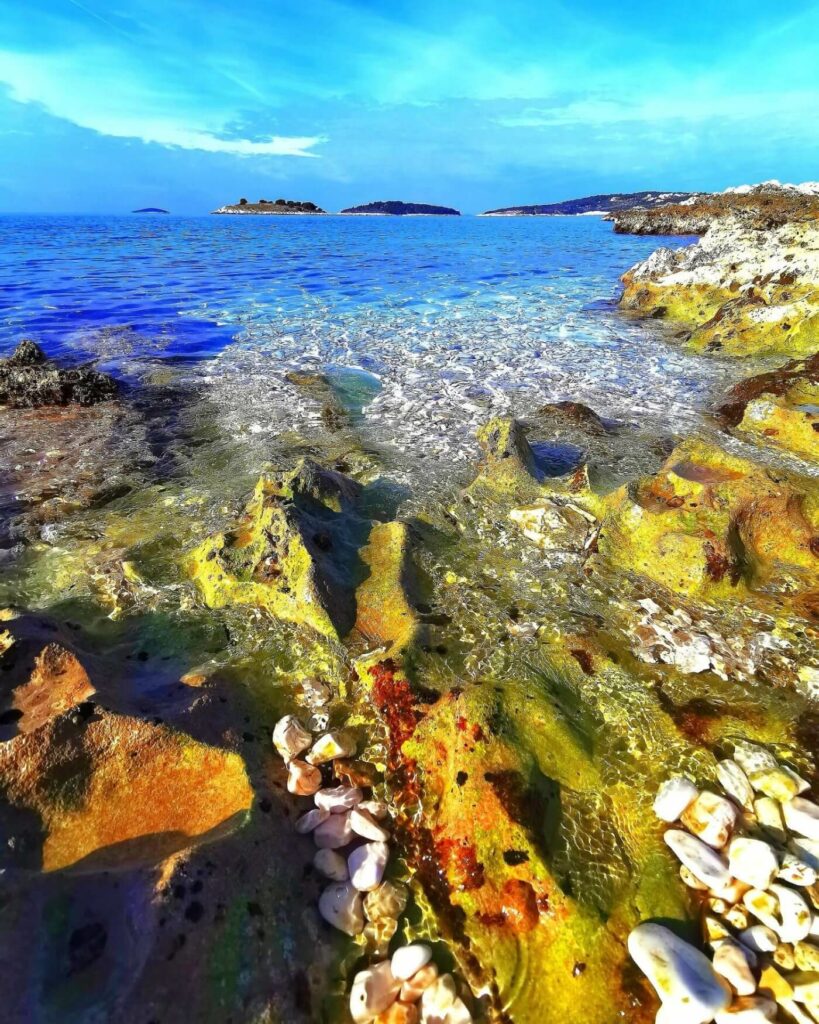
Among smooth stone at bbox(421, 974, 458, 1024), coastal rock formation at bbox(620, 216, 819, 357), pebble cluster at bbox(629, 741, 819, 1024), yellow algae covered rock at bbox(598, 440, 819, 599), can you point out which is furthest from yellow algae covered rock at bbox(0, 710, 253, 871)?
coastal rock formation at bbox(620, 216, 819, 357)

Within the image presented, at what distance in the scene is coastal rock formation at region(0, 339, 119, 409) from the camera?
36.3 ft

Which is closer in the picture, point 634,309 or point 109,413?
point 109,413

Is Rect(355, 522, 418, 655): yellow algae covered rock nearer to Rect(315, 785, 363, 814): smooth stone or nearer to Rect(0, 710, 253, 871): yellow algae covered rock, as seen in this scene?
Rect(315, 785, 363, 814): smooth stone

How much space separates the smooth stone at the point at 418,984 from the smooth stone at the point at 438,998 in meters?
0.02

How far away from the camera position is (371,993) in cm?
264

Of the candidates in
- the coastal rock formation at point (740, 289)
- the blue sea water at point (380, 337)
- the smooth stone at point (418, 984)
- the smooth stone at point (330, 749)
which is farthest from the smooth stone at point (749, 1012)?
the coastal rock formation at point (740, 289)

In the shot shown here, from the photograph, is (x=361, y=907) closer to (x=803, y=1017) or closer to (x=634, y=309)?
(x=803, y=1017)

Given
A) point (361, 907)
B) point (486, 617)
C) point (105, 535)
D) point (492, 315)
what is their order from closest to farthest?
point (361, 907)
point (486, 617)
point (105, 535)
point (492, 315)

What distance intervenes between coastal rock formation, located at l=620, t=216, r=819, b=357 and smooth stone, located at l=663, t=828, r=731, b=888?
14.5 m

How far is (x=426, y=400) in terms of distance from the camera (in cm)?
1145

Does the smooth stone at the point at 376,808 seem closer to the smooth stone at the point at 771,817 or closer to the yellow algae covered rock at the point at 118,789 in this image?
the yellow algae covered rock at the point at 118,789

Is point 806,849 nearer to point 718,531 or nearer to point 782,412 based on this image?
point 718,531

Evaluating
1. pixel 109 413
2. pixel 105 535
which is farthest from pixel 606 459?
pixel 109 413

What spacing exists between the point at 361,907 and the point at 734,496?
5.04m
